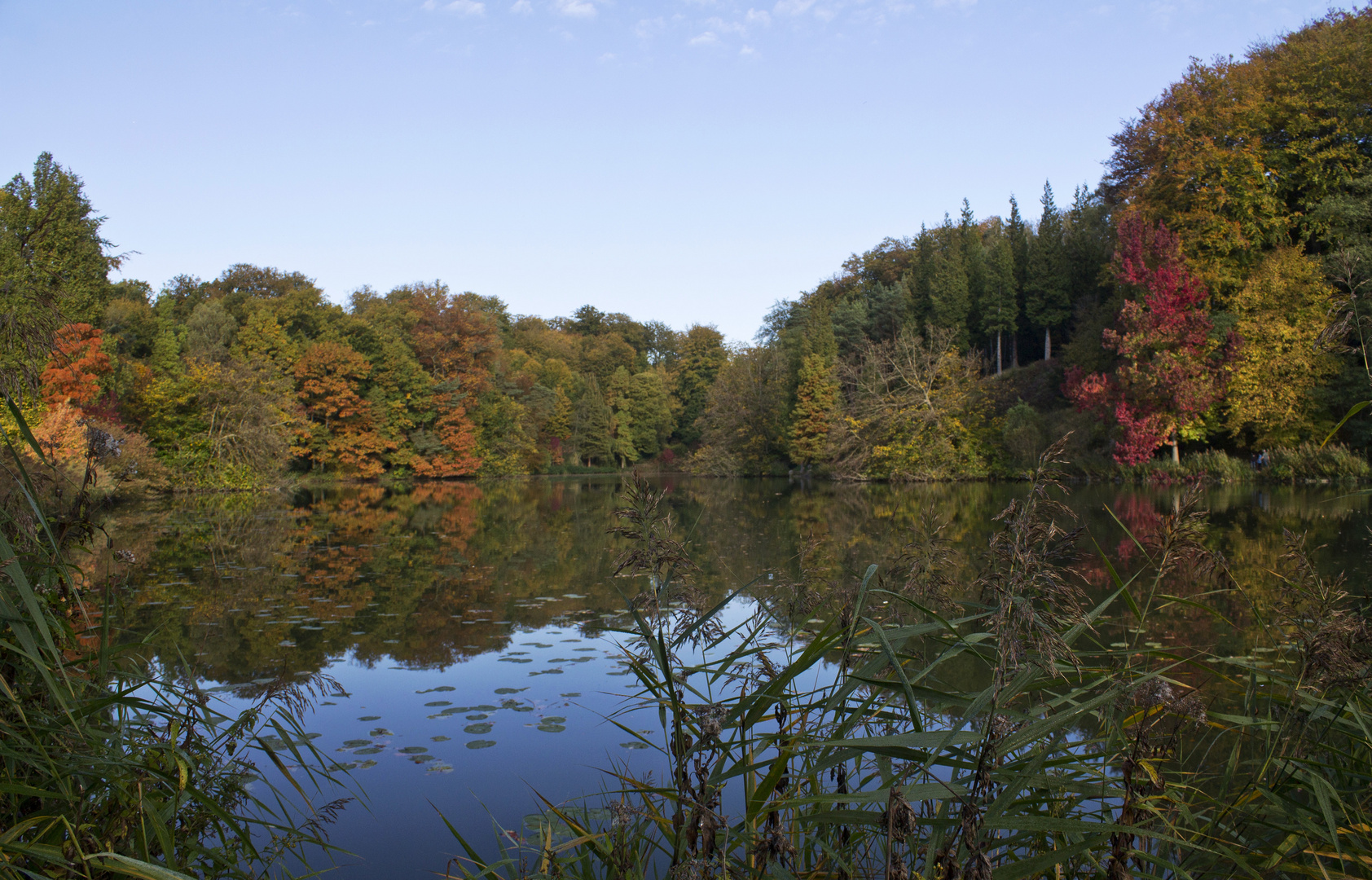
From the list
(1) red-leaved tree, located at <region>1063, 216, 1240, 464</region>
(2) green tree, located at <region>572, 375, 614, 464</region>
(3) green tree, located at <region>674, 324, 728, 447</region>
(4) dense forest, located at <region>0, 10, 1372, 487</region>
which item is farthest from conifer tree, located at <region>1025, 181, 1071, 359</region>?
(2) green tree, located at <region>572, 375, 614, 464</region>

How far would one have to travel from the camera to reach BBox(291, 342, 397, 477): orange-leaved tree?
28.4 meters

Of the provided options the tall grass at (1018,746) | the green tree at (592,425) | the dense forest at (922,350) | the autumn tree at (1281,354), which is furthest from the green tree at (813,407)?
the tall grass at (1018,746)

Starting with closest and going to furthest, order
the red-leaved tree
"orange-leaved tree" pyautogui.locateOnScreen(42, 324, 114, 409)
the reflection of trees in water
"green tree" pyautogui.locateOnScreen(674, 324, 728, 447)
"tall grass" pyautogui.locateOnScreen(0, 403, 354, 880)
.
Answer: "tall grass" pyautogui.locateOnScreen(0, 403, 354, 880)
the reflection of trees in water
"orange-leaved tree" pyautogui.locateOnScreen(42, 324, 114, 409)
the red-leaved tree
"green tree" pyautogui.locateOnScreen(674, 324, 728, 447)

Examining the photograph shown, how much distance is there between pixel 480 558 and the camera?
31.0 ft

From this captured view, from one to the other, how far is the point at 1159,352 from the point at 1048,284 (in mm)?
12217

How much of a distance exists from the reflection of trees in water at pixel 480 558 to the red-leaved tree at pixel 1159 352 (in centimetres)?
235

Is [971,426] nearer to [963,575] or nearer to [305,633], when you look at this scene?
[963,575]

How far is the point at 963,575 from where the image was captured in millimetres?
6555

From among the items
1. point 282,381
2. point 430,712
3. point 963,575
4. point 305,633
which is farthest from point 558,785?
point 282,381

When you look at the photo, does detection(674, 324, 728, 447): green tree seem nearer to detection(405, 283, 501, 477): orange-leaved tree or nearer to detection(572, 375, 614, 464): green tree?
detection(572, 375, 614, 464): green tree

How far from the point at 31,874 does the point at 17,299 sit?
135 centimetres

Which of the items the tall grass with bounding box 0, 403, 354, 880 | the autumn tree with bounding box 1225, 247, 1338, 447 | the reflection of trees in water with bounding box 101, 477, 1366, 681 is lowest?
the reflection of trees in water with bounding box 101, 477, 1366, 681

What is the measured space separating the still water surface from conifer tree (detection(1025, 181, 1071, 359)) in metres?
15.2

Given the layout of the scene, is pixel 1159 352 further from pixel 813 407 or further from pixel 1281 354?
pixel 813 407
